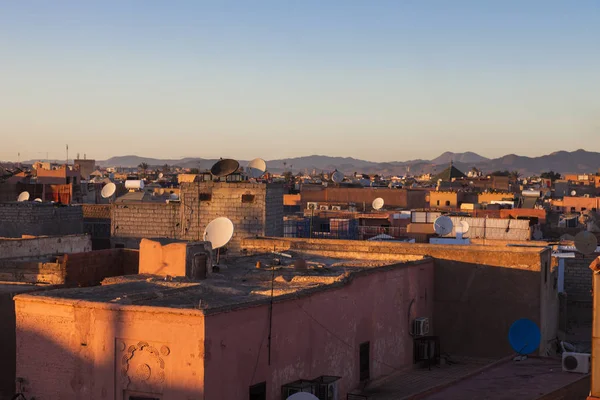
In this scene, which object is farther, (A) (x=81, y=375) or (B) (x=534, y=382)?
(B) (x=534, y=382)

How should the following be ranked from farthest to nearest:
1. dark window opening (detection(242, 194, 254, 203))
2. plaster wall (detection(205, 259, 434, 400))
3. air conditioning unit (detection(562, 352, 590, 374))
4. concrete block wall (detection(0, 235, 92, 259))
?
dark window opening (detection(242, 194, 254, 203)) < concrete block wall (detection(0, 235, 92, 259)) < air conditioning unit (detection(562, 352, 590, 374)) < plaster wall (detection(205, 259, 434, 400))

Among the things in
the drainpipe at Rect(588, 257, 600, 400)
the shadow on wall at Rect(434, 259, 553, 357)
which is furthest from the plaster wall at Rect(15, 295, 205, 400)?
the shadow on wall at Rect(434, 259, 553, 357)

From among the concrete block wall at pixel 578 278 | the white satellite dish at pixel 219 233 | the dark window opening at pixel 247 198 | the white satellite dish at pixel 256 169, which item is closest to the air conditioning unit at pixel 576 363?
the white satellite dish at pixel 219 233

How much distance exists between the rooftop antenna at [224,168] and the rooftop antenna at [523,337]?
36.2 ft

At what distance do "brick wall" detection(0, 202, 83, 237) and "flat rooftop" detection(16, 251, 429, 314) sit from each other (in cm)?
1246

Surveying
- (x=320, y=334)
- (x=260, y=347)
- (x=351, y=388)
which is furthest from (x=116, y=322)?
(x=351, y=388)

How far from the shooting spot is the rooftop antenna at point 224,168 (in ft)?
84.8

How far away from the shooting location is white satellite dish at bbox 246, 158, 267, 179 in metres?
28.1

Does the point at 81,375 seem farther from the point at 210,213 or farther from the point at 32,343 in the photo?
the point at 210,213

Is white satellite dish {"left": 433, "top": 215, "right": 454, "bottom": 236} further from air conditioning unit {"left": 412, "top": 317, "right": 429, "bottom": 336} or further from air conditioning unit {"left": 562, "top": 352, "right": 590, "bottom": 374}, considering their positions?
air conditioning unit {"left": 562, "top": 352, "right": 590, "bottom": 374}

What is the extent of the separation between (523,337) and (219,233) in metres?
6.14

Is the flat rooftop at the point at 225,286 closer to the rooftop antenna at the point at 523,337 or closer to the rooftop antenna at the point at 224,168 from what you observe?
the rooftop antenna at the point at 523,337

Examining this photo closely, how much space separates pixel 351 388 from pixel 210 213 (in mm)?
11428

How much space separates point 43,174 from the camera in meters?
53.9
